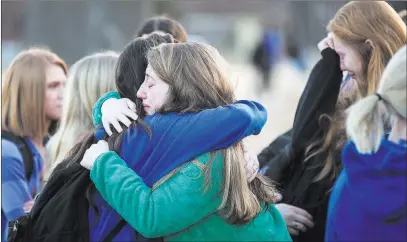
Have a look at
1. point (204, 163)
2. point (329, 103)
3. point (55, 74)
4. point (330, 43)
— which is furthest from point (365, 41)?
point (55, 74)

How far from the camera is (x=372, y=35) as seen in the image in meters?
3.44

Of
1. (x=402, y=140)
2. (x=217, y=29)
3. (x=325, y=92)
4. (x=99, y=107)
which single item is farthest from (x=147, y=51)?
(x=217, y=29)

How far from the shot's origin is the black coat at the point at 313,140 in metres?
3.55

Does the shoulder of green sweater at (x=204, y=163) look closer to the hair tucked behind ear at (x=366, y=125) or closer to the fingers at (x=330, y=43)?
the hair tucked behind ear at (x=366, y=125)

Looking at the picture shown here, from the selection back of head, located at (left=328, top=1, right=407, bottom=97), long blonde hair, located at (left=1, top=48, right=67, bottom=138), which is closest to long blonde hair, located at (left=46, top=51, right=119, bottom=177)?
long blonde hair, located at (left=1, top=48, right=67, bottom=138)

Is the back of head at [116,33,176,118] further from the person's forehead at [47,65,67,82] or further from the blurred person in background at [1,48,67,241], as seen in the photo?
the person's forehead at [47,65,67,82]

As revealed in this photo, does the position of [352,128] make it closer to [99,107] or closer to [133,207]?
[133,207]

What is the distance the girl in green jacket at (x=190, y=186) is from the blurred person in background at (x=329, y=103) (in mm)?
538

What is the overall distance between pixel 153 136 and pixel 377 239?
89 centimetres

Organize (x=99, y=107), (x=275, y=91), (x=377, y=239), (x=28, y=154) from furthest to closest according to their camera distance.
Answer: (x=275, y=91) < (x=28, y=154) < (x=99, y=107) < (x=377, y=239)

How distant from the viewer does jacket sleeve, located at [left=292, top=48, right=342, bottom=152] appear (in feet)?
11.8

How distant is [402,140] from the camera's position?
2443 mm

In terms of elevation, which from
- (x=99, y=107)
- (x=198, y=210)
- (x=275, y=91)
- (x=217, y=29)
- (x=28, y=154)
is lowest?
(x=217, y=29)

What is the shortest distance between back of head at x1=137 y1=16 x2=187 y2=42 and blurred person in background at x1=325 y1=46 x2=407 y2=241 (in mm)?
2438
